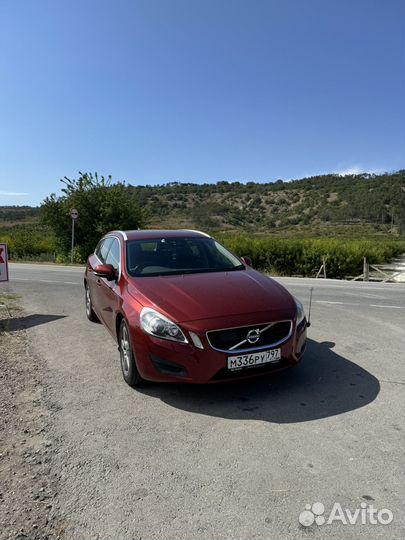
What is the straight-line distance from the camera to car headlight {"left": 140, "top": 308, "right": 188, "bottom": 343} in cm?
394

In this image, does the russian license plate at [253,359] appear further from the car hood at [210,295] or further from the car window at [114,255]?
the car window at [114,255]

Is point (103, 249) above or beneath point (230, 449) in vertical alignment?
above

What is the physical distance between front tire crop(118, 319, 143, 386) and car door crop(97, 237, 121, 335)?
37 cm

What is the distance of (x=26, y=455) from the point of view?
324 centimetres

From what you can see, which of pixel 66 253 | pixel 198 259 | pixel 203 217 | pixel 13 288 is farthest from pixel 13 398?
pixel 203 217

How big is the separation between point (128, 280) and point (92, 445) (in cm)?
198

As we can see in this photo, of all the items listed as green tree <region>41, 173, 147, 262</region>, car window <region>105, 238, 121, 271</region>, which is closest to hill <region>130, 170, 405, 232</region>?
green tree <region>41, 173, 147, 262</region>

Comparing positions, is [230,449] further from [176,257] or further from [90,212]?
[90,212]

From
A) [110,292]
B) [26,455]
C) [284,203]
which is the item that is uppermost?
[284,203]

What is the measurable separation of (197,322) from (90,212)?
26868 millimetres

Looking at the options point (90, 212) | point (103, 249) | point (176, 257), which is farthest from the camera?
point (90, 212)

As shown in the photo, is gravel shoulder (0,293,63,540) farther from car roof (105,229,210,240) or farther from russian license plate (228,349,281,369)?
car roof (105,229,210,240)

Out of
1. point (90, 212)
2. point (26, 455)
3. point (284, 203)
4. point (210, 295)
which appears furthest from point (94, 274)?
point (284, 203)

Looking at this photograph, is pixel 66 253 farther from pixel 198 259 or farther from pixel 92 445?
pixel 92 445
